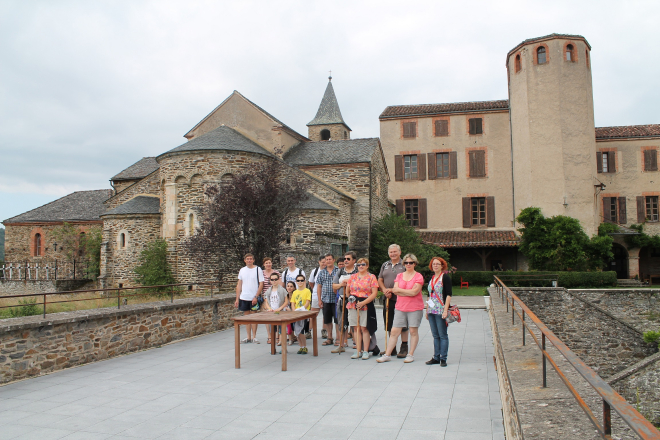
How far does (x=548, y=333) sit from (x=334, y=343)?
254 inches

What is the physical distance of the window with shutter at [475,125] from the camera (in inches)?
1345

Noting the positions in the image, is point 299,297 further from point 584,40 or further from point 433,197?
point 584,40

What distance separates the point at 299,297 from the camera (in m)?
9.09

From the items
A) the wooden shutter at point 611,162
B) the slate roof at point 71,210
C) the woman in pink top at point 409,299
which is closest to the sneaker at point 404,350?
the woman in pink top at point 409,299

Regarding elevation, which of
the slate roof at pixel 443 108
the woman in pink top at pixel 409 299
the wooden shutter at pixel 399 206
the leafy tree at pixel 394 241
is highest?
the slate roof at pixel 443 108

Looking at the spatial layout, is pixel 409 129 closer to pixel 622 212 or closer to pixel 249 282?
pixel 622 212

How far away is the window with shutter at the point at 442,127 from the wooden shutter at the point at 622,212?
1269cm

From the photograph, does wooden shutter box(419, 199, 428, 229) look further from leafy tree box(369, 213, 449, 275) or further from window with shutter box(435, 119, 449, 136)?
leafy tree box(369, 213, 449, 275)

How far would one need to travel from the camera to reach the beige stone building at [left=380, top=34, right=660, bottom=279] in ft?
97.0

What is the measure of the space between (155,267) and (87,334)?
1568 centimetres

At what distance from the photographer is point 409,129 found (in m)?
35.2

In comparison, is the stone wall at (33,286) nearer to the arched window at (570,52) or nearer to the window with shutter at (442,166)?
the window with shutter at (442,166)

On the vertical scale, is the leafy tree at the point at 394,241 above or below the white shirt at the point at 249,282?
above

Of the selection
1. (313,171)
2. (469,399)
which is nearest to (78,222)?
(313,171)
